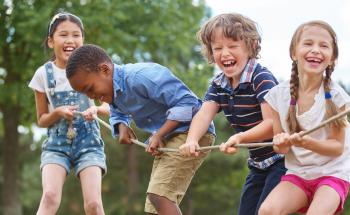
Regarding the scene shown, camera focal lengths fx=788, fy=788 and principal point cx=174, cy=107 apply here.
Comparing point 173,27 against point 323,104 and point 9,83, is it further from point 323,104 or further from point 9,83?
point 323,104

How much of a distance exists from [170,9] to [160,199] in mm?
10458

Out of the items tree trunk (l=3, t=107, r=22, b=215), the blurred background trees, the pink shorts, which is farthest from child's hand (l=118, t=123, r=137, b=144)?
tree trunk (l=3, t=107, r=22, b=215)

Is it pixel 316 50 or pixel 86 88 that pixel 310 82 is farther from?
pixel 86 88

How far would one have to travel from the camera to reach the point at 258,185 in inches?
197

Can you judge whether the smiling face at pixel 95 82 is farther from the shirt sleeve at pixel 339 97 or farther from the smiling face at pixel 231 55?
the shirt sleeve at pixel 339 97

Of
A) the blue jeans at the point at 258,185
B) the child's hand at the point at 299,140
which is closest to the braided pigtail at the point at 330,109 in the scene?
the child's hand at the point at 299,140

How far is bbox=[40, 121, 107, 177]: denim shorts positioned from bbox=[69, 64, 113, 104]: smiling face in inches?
33.0

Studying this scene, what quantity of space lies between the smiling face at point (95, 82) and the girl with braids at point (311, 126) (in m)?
1.03

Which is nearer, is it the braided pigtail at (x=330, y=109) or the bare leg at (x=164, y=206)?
the braided pigtail at (x=330, y=109)

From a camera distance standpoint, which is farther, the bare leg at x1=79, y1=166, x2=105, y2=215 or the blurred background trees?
the blurred background trees

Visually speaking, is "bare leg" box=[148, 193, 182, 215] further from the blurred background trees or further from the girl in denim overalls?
the blurred background trees

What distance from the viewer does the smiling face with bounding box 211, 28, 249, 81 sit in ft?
15.4

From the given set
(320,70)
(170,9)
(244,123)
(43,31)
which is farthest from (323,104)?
(170,9)

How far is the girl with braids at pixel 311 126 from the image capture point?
4246 millimetres
